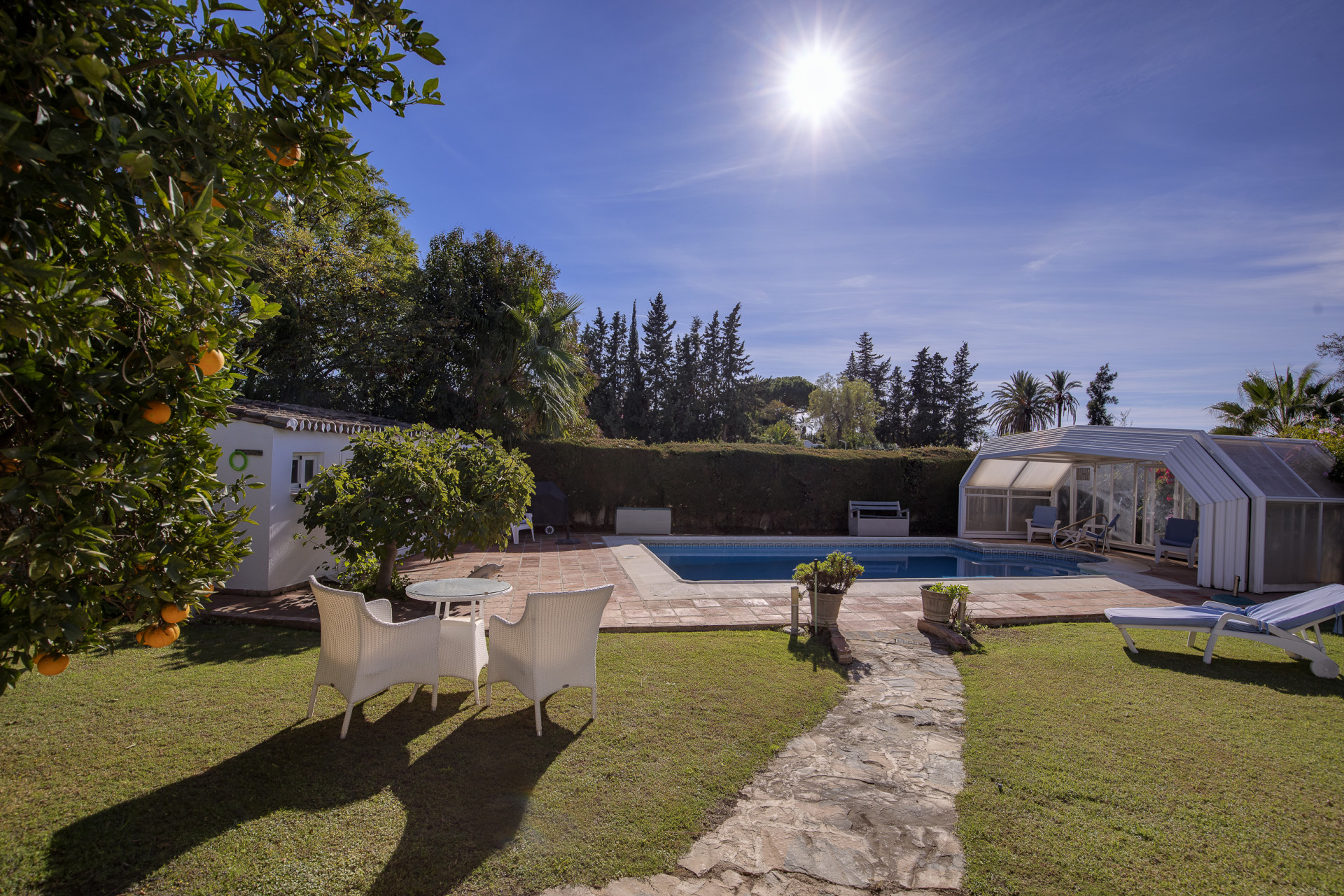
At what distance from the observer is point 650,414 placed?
129ft

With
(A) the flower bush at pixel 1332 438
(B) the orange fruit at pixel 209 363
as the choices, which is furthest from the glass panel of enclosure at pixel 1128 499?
(B) the orange fruit at pixel 209 363

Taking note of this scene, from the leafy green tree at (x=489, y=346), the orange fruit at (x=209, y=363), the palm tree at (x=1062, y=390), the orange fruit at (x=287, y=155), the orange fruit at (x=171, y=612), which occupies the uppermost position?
the palm tree at (x=1062, y=390)

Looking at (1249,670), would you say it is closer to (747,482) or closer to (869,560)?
(869,560)

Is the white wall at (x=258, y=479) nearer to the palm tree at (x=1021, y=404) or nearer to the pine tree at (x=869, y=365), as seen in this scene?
the palm tree at (x=1021, y=404)

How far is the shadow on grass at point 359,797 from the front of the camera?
2832 millimetres

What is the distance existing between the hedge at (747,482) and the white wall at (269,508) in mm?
8073

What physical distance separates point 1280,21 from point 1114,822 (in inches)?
475

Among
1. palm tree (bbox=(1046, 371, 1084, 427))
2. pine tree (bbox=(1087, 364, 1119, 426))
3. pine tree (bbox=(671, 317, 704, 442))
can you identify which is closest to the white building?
pine tree (bbox=(671, 317, 704, 442))

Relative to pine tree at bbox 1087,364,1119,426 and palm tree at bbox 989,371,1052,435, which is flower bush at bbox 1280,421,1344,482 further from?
pine tree at bbox 1087,364,1119,426

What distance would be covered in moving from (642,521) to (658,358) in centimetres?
2580

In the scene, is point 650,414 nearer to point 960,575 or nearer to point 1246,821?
point 960,575

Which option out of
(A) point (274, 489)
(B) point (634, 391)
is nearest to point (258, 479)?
(A) point (274, 489)

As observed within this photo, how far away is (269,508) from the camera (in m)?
8.08

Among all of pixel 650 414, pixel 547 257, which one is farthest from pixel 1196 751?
pixel 650 414
